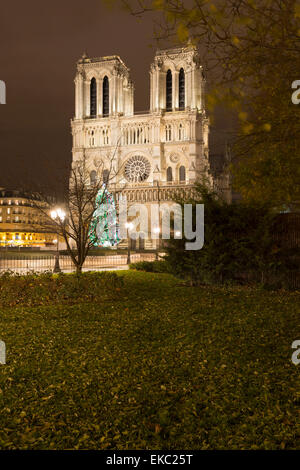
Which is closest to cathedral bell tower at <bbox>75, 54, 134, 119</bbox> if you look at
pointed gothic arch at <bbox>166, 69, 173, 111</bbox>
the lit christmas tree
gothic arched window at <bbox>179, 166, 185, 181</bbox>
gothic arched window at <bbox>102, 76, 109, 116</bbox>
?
gothic arched window at <bbox>102, 76, 109, 116</bbox>

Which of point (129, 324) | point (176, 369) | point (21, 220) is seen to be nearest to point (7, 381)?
point (176, 369)

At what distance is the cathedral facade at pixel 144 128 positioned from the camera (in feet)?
171

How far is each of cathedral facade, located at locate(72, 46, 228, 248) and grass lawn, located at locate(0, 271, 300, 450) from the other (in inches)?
1728

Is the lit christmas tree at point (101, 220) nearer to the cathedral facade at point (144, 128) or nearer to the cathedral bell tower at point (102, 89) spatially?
the cathedral facade at point (144, 128)

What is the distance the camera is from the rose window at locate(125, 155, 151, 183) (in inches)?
2160

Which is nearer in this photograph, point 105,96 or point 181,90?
point 181,90

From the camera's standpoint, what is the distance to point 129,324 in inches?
266

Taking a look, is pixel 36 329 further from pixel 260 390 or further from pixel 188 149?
pixel 188 149

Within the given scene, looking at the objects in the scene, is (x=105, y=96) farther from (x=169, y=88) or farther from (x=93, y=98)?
(x=169, y=88)

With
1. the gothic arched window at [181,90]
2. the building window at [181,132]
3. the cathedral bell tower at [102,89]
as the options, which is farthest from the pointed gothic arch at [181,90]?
the cathedral bell tower at [102,89]

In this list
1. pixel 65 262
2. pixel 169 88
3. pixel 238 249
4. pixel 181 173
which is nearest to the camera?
pixel 238 249

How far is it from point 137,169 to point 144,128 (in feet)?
21.7

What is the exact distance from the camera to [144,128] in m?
54.7

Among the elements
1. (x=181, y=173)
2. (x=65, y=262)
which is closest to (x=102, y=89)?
(x=181, y=173)
